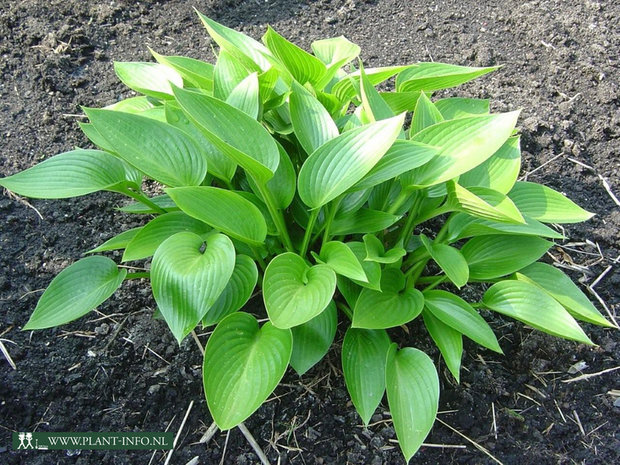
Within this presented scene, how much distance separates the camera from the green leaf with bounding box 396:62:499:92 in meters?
1.80

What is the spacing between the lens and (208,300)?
1.30m

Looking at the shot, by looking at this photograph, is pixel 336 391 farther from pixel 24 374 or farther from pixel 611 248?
pixel 611 248

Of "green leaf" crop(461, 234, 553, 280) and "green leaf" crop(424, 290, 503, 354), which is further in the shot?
"green leaf" crop(461, 234, 553, 280)

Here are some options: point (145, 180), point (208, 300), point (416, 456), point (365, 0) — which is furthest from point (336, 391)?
point (365, 0)

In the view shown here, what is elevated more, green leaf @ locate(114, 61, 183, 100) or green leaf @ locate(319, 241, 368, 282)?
green leaf @ locate(114, 61, 183, 100)

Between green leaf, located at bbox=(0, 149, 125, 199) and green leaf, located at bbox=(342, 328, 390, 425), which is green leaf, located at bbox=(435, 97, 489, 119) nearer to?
green leaf, located at bbox=(342, 328, 390, 425)

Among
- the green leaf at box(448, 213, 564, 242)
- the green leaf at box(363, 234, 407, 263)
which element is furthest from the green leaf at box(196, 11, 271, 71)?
the green leaf at box(448, 213, 564, 242)

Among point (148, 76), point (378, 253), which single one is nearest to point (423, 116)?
point (378, 253)

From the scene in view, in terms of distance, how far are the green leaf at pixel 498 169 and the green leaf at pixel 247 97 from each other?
651 mm

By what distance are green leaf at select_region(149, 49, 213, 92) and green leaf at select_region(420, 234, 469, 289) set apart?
905mm

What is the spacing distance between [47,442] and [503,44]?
8.58 ft

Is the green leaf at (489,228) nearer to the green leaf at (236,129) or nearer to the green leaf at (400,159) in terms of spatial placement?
the green leaf at (400,159)

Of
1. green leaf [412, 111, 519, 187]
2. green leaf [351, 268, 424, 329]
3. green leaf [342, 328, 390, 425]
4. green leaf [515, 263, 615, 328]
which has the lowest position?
green leaf [342, 328, 390, 425]

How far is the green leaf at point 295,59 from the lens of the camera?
1.78 meters
